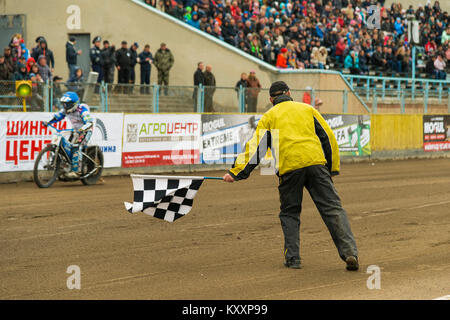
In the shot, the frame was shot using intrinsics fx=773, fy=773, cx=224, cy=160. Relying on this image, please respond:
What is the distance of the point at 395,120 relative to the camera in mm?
25984

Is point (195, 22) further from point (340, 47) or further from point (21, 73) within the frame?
point (21, 73)

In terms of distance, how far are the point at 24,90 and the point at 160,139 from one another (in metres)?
3.86

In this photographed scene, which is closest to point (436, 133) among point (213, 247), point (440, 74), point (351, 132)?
point (351, 132)

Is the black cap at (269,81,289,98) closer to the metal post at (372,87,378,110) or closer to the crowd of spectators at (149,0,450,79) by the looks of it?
the metal post at (372,87,378,110)

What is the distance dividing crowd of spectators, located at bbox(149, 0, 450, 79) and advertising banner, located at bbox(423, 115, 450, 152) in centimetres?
427

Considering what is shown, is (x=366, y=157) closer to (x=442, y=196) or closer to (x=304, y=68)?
(x=304, y=68)

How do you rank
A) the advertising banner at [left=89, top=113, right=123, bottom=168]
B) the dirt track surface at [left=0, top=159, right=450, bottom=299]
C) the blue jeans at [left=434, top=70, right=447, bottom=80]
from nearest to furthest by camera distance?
the dirt track surface at [left=0, top=159, right=450, bottom=299] < the advertising banner at [left=89, top=113, right=123, bottom=168] < the blue jeans at [left=434, top=70, right=447, bottom=80]

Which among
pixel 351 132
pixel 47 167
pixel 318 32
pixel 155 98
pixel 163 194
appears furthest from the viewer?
pixel 318 32

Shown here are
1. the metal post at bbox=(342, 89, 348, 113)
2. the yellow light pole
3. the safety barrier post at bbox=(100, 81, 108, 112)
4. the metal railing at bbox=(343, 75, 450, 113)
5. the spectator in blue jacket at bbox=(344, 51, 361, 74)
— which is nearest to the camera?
the yellow light pole

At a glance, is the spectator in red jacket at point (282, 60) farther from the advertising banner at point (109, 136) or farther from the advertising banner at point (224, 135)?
the advertising banner at point (109, 136)

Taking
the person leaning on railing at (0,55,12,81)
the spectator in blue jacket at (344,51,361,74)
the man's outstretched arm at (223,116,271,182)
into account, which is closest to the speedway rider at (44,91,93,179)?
the person leaning on railing at (0,55,12,81)

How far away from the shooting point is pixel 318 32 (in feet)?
100.0

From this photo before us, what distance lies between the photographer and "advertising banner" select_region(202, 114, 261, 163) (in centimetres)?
2044
